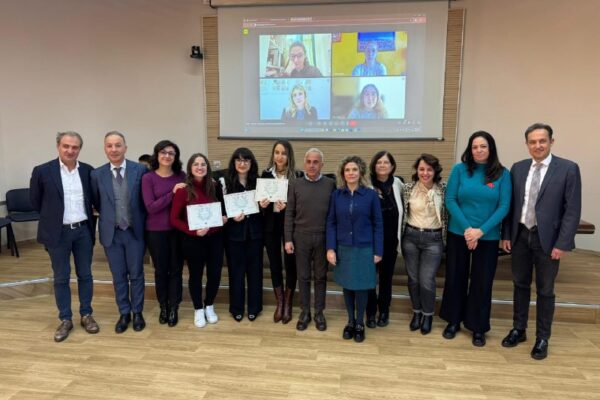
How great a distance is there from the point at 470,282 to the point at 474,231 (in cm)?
45

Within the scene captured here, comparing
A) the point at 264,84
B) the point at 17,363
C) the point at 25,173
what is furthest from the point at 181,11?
the point at 17,363

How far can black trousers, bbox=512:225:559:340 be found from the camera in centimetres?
259

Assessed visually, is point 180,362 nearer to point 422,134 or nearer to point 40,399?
point 40,399

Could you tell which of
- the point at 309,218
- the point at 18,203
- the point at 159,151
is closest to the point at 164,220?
the point at 159,151

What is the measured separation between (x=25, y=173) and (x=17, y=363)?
3380 mm

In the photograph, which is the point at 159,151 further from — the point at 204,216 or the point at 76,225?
the point at 76,225

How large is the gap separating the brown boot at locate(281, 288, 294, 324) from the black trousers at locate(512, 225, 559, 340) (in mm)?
1682

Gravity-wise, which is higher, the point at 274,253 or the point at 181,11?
the point at 181,11

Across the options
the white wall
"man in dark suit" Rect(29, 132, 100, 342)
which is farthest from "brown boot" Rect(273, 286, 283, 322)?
the white wall

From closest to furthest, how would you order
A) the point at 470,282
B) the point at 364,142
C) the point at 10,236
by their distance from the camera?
the point at 470,282
the point at 10,236
the point at 364,142

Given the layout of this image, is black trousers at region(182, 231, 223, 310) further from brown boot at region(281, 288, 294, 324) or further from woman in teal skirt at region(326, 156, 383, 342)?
woman in teal skirt at region(326, 156, 383, 342)

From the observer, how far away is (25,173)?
16.9 ft

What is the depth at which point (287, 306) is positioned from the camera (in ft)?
10.6

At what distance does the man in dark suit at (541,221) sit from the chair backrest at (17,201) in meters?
5.30
